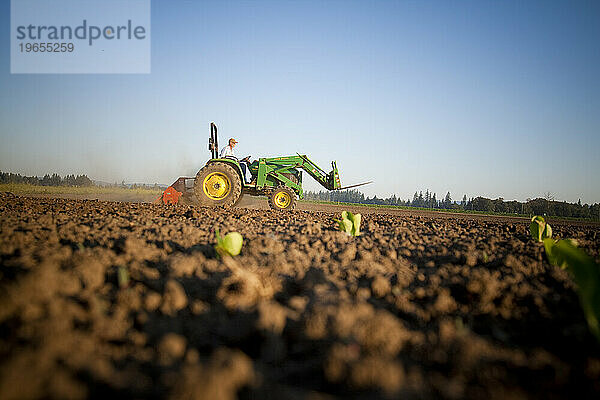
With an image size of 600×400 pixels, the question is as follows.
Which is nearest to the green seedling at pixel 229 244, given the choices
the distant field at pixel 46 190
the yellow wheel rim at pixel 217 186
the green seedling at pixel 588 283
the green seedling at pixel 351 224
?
the green seedling at pixel 351 224

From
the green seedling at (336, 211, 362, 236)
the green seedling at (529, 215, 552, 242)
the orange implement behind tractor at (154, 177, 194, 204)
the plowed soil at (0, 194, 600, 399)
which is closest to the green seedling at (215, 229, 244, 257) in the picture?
the plowed soil at (0, 194, 600, 399)

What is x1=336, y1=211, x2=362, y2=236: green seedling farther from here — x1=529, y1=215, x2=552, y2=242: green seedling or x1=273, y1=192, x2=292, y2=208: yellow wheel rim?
x1=273, y1=192, x2=292, y2=208: yellow wheel rim

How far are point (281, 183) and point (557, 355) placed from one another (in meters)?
8.03

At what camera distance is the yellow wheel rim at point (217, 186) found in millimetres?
7918

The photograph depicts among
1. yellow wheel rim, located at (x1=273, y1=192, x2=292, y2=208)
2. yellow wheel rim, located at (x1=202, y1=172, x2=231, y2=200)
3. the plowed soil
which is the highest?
yellow wheel rim, located at (x1=202, y1=172, x2=231, y2=200)

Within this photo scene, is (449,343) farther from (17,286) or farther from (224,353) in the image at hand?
(17,286)

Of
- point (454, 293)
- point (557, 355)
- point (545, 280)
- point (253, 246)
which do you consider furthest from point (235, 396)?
point (545, 280)

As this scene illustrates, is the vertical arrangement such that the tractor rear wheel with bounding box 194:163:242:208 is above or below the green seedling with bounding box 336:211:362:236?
above

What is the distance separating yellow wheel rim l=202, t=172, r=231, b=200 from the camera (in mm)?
7918

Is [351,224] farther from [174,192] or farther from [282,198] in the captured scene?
[174,192]

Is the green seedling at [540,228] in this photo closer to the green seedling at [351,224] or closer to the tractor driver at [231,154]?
the green seedling at [351,224]

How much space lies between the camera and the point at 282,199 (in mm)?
8484

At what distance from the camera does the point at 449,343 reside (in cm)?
107

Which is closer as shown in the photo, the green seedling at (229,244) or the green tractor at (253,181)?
Result: the green seedling at (229,244)
